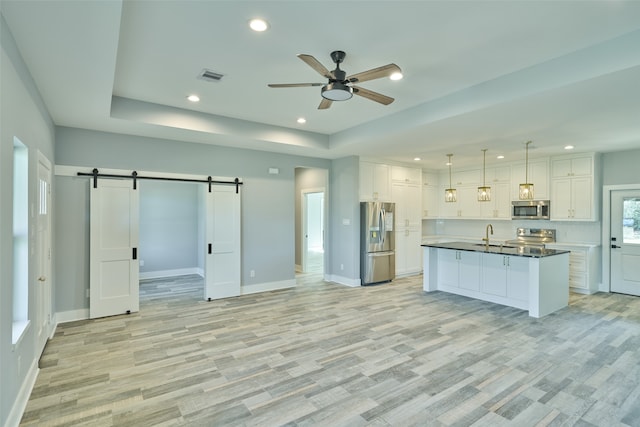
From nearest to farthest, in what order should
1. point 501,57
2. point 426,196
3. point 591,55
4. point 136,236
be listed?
point 591,55
point 501,57
point 136,236
point 426,196

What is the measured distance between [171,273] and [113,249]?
3159 millimetres

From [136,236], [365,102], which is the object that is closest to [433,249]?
[365,102]

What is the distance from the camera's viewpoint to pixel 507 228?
26.1 feet

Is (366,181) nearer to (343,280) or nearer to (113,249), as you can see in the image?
(343,280)

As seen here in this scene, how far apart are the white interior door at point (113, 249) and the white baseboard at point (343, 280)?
375cm

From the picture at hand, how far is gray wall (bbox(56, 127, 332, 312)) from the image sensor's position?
15.5ft

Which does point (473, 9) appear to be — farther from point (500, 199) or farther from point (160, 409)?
point (500, 199)

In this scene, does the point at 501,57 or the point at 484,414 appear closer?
the point at 484,414

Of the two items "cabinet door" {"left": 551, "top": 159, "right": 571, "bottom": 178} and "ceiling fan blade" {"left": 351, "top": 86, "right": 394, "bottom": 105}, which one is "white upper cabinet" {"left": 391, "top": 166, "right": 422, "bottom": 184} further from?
"ceiling fan blade" {"left": 351, "top": 86, "right": 394, "bottom": 105}

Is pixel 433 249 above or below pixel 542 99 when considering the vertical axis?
below

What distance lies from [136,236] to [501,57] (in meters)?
5.16

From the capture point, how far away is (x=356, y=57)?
3246 mm

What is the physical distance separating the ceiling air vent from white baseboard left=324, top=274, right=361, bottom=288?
4639 mm

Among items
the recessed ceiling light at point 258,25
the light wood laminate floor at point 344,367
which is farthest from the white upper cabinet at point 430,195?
the recessed ceiling light at point 258,25
